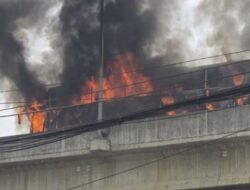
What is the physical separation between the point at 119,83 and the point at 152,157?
8.57 m

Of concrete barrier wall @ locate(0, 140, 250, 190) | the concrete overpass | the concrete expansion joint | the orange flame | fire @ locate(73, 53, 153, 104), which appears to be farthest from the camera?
fire @ locate(73, 53, 153, 104)

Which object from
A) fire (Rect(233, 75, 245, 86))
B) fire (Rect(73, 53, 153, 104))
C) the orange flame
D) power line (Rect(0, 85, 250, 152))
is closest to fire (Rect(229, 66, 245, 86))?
fire (Rect(233, 75, 245, 86))

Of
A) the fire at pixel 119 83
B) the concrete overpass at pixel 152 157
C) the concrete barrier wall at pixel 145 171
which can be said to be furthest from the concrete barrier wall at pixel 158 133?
the fire at pixel 119 83

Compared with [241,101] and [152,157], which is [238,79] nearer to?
[241,101]

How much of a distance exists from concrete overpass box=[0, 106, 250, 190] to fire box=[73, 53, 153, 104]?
5.50 metres

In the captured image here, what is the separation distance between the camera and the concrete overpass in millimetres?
19823

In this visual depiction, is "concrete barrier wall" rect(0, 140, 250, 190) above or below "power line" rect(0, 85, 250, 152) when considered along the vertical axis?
below

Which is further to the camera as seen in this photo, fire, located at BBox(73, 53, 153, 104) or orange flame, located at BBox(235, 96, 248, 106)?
fire, located at BBox(73, 53, 153, 104)

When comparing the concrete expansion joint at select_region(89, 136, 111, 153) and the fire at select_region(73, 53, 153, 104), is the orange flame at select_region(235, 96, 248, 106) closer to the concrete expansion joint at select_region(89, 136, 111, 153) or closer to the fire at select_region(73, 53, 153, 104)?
the concrete expansion joint at select_region(89, 136, 111, 153)

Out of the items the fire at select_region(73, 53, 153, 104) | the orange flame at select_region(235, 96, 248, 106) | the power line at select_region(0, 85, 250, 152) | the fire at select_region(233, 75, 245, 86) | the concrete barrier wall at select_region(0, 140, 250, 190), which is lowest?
the concrete barrier wall at select_region(0, 140, 250, 190)

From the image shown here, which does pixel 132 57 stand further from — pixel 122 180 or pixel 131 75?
pixel 122 180

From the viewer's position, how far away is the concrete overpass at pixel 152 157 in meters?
19.8

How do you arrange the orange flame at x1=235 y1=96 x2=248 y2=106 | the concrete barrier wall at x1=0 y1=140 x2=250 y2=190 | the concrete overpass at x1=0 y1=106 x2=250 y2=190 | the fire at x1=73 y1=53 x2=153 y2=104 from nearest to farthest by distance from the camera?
the concrete overpass at x1=0 y1=106 x2=250 y2=190, the concrete barrier wall at x1=0 y1=140 x2=250 y2=190, the orange flame at x1=235 y1=96 x2=248 y2=106, the fire at x1=73 y1=53 x2=153 y2=104

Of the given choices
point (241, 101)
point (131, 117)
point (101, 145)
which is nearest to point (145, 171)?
point (101, 145)
